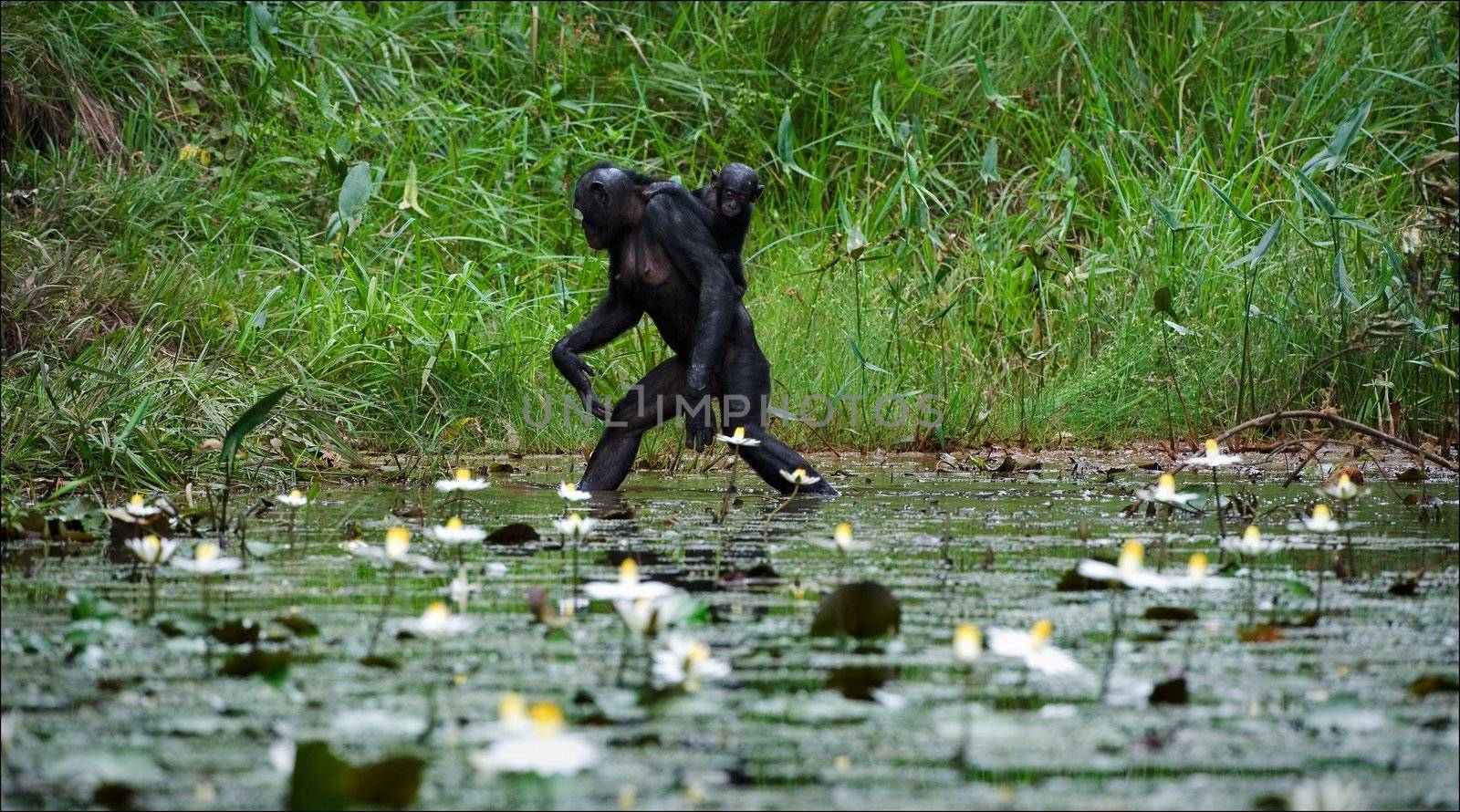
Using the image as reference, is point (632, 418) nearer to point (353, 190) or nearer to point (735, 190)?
point (735, 190)

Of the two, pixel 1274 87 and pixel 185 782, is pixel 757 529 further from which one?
pixel 1274 87

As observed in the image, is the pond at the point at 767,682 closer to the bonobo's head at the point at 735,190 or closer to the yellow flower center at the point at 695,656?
the yellow flower center at the point at 695,656

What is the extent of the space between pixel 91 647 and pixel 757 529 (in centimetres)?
209

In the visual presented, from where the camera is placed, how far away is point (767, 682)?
2.29m

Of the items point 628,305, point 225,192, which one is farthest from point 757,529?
point 225,192

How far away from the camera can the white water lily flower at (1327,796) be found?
1.70 metres

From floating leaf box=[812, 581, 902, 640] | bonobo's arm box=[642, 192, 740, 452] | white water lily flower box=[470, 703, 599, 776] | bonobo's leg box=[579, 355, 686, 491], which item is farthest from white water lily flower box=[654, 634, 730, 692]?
bonobo's leg box=[579, 355, 686, 491]

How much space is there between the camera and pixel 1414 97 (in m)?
10.4

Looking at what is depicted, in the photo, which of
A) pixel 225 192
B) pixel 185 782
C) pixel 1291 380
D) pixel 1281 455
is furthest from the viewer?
pixel 225 192

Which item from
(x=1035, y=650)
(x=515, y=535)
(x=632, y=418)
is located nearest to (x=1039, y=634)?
(x=1035, y=650)

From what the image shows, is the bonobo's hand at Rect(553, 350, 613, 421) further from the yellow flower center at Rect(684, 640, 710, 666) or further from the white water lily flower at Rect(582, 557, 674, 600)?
the yellow flower center at Rect(684, 640, 710, 666)

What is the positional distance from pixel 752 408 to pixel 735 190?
66cm

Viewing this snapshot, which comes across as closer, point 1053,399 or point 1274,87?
point 1053,399

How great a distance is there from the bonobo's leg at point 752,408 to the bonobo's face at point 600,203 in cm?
47
